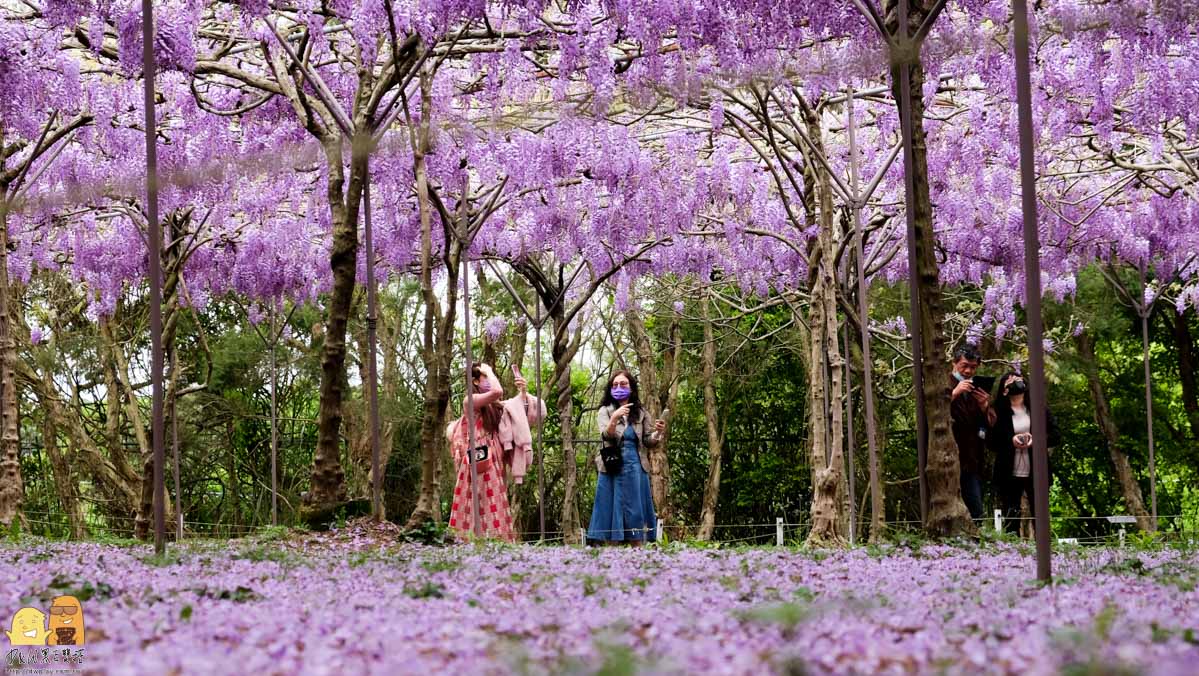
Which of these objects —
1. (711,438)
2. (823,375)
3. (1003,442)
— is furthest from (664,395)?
(1003,442)

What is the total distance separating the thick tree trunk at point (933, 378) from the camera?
659cm

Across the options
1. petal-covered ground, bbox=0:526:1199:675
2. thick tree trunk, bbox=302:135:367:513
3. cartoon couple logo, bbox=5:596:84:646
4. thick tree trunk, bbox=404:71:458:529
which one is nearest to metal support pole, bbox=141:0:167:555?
petal-covered ground, bbox=0:526:1199:675

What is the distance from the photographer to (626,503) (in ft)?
30.4

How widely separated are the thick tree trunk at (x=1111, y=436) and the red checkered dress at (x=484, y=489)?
34.5 feet

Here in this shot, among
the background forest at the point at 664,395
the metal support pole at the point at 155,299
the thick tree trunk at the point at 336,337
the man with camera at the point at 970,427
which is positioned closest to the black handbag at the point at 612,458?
the thick tree trunk at the point at 336,337

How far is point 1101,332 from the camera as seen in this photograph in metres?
18.3

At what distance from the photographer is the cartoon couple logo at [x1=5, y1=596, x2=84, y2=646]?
279cm

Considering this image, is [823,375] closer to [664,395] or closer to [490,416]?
[490,416]

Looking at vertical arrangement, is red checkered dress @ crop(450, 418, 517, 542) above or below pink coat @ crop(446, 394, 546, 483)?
below

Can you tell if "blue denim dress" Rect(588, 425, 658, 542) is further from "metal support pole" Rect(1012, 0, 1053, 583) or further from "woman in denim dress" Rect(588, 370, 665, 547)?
"metal support pole" Rect(1012, 0, 1053, 583)

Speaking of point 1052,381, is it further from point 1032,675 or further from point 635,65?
point 1032,675

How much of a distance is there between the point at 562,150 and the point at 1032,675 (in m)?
11.1

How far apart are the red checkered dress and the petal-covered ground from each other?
4745 millimetres

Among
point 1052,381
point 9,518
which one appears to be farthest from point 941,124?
point 9,518
